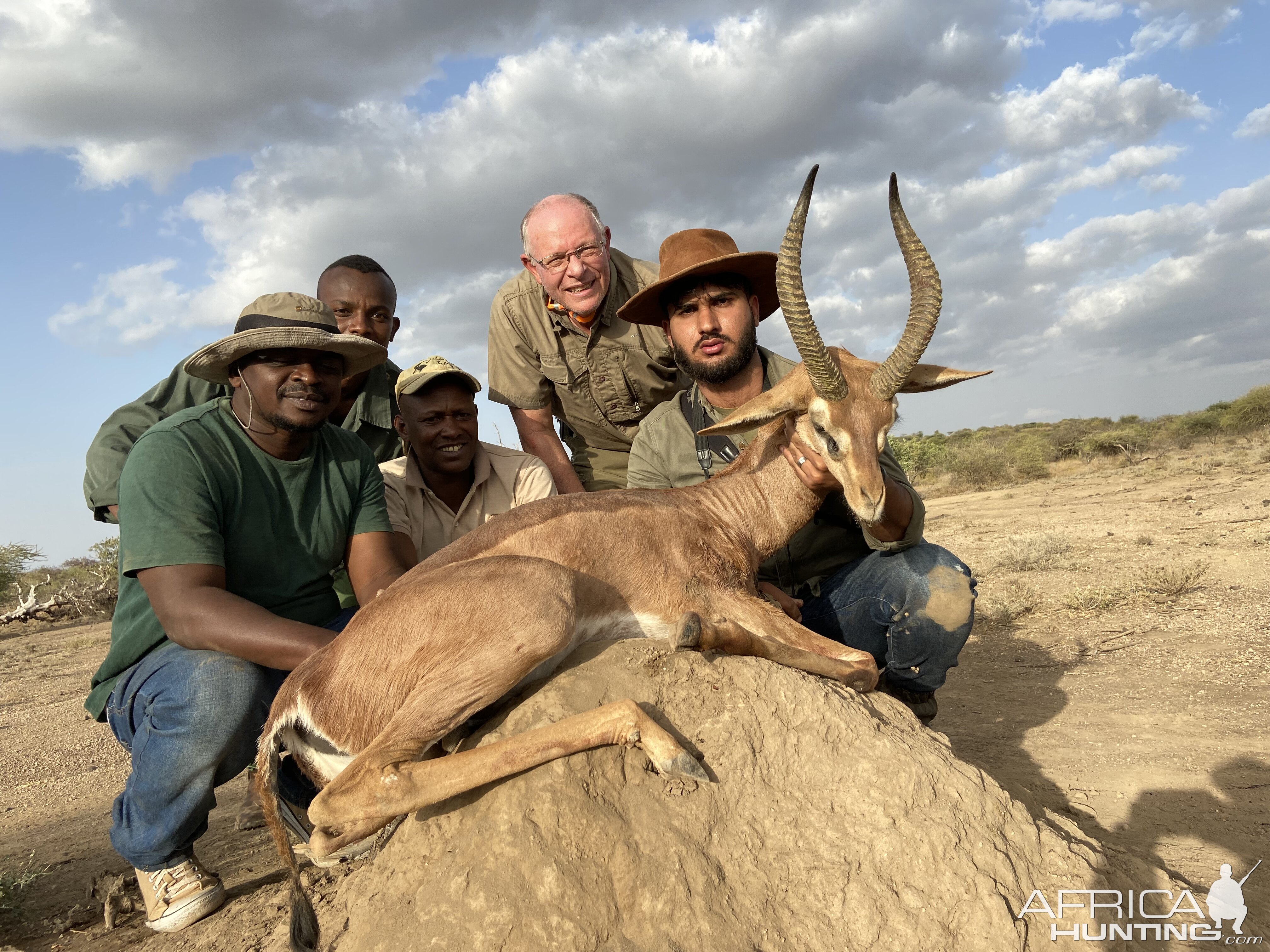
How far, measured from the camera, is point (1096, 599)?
30.7ft

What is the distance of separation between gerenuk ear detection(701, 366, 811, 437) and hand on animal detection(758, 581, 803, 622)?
104cm

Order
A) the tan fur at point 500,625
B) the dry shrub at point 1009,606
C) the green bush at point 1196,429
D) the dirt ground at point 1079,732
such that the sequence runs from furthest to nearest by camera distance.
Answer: the green bush at point 1196,429 → the dry shrub at point 1009,606 → the dirt ground at point 1079,732 → the tan fur at point 500,625

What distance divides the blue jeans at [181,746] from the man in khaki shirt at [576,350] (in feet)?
11.8

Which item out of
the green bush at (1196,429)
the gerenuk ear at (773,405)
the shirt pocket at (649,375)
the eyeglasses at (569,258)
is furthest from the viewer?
the green bush at (1196,429)

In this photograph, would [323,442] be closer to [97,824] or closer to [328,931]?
[328,931]

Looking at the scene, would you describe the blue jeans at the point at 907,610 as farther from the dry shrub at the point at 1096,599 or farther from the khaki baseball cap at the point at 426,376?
the dry shrub at the point at 1096,599

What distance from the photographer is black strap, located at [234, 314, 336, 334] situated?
4.84 m

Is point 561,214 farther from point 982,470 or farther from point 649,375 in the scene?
point 982,470

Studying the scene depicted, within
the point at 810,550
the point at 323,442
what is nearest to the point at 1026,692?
the point at 810,550

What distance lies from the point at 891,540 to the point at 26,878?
17.7 feet

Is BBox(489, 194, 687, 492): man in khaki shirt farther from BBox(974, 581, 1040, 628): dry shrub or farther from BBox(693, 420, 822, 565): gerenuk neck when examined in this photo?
BBox(974, 581, 1040, 628): dry shrub

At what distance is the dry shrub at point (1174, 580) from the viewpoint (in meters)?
9.20

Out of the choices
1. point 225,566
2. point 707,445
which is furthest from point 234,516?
point 707,445

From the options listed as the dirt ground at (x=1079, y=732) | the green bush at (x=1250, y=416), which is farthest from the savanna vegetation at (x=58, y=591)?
the green bush at (x=1250, y=416)
